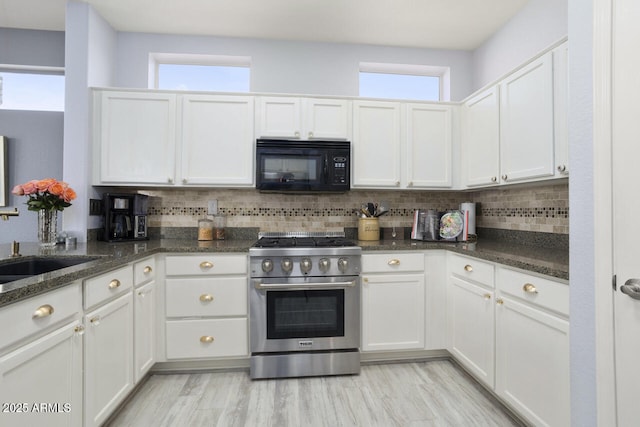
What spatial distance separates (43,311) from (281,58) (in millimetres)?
2593

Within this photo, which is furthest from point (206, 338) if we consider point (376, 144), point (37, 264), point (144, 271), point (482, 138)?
point (482, 138)

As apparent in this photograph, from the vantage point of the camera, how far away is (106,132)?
98.5 inches

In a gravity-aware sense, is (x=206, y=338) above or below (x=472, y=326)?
below

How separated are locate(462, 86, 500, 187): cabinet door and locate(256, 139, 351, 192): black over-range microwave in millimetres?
1018

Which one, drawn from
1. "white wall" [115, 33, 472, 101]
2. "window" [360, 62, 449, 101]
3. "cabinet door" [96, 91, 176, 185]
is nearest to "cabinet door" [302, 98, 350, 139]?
"white wall" [115, 33, 472, 101]

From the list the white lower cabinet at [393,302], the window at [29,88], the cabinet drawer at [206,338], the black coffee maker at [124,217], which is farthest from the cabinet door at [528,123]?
the window at [29,88]

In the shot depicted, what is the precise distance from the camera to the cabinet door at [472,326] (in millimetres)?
1918

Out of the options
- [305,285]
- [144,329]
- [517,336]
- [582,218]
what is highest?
[582,218]

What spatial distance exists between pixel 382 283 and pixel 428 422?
35.9 inches

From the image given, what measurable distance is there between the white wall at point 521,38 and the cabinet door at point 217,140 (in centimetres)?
216

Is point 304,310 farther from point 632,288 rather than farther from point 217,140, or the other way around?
point 632,288

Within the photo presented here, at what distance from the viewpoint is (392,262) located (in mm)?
2426

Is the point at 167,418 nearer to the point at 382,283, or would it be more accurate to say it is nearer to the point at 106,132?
the point at 382,283

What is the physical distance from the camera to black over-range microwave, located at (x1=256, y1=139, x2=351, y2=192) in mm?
2570
